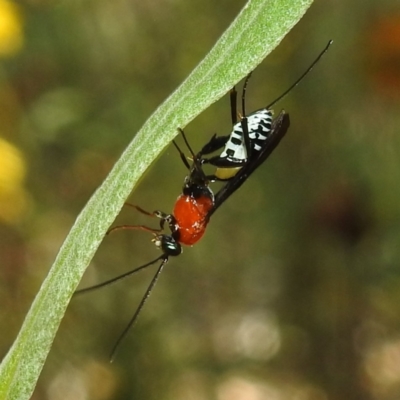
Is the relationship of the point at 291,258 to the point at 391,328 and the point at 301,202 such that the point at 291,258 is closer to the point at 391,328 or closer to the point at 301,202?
the point at 301,202

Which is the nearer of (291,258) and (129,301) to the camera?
(129,301)

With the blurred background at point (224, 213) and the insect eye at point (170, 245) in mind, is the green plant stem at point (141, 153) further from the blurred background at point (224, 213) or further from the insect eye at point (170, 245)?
the blurred background at point (224, 213)

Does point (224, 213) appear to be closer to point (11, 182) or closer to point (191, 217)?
point (11, 182)

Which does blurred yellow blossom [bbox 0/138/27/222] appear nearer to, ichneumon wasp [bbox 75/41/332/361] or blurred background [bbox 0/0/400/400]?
blurred background [bbox 0/0/400/400]

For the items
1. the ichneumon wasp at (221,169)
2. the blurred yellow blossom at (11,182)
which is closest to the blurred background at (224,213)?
the blurred yellow blossom at (11,182)

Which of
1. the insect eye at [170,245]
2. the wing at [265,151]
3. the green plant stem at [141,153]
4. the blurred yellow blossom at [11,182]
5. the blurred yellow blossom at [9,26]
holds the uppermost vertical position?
the blurred yellow blossom at [9,26]

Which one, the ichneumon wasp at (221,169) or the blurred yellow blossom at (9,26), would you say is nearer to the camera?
the ichneumon wasp at (221,169)

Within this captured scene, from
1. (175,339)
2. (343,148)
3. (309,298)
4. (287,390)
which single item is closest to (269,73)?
(343,148)

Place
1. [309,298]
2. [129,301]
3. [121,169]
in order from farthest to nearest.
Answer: [309,298], [129,301], [121,169]
